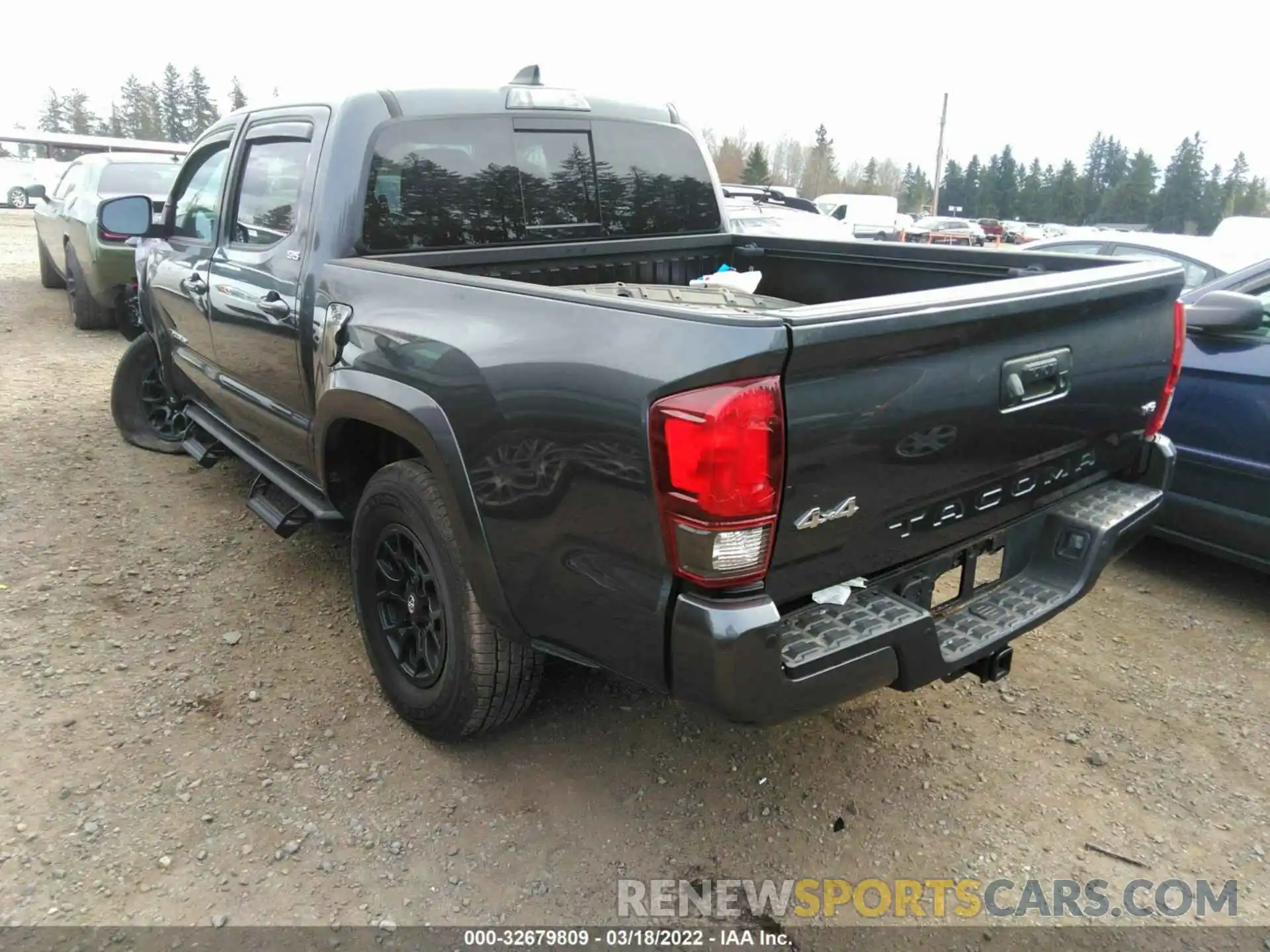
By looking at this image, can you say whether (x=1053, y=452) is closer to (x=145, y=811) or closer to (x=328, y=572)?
(x=145, y=811)

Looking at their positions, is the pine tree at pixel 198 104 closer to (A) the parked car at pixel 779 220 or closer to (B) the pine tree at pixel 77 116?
(B) the pine tree at pixel 77 116

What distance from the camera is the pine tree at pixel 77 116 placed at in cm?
7494

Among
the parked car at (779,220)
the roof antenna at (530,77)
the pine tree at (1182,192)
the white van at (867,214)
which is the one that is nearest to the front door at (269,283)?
the roof antenna at (530,77)

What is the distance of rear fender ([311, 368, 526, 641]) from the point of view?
7.82 ft

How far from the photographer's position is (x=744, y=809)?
268cm

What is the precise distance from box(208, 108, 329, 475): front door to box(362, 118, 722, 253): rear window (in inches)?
12.4

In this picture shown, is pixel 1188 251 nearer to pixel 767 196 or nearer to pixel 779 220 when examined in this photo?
pixel 779 220

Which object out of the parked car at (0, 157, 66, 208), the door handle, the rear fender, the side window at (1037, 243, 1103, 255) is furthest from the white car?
the parked car at (0, 157, 66, 208)

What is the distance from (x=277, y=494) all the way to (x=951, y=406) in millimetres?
2870

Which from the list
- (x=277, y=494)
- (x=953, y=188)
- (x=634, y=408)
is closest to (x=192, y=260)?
(x=277, y=494)

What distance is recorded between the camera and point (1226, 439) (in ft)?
12.4

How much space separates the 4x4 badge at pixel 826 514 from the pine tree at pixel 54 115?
91451 mm

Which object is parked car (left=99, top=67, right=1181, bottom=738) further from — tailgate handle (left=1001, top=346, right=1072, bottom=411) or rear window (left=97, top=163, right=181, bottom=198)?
rear window (left=97, top=163, right=181, bottom=198)

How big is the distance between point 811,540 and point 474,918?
4.26 ft
